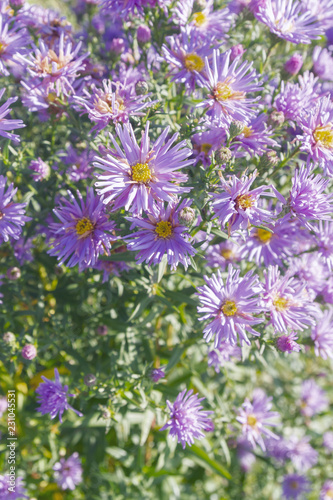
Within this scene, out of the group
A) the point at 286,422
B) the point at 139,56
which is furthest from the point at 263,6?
the point at 286,422

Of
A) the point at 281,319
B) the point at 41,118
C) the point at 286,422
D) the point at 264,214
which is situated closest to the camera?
the point at 264,214

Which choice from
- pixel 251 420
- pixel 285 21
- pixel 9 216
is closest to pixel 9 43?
pixel 9 216

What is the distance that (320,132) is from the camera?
1749 millimetres

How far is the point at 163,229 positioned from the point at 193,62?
829 millimetres

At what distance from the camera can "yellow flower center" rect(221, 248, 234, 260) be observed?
87.0 inches

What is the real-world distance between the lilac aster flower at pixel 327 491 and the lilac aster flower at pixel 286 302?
196 cm

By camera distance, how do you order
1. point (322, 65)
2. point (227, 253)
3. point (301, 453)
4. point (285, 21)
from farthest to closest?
point (301, 453), point (322, 65), point (227, 253), point (285, 21)

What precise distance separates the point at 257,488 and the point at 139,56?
3184 mm

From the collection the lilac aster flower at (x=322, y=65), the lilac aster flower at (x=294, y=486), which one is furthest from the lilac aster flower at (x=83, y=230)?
the lilac aster flower at (x=294, y=486)

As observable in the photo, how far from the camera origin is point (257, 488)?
10.5ft

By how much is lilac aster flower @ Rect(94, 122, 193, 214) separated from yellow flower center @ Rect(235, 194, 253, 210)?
0.22 metres

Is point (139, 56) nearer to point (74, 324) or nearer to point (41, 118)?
point (41, 118)

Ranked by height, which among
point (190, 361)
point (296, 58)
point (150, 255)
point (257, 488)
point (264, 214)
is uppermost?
point (296, 58)

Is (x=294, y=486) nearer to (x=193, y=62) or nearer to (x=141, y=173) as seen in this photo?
(x=141, y=173)
